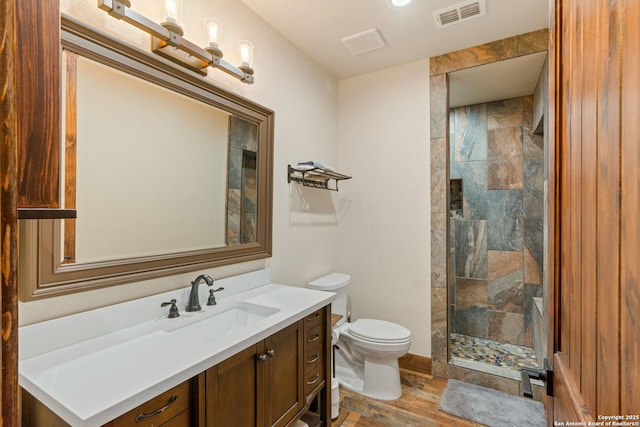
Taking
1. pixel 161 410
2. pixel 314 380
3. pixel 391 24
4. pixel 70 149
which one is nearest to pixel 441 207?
pixel 391 24

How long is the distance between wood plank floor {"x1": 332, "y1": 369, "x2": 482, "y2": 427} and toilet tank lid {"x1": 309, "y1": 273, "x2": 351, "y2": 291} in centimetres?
78

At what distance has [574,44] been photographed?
24.5 inches

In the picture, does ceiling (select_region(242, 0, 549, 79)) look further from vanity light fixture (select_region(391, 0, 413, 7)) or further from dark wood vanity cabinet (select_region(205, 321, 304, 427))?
dark wood vanity cabinet (select_region(205, 321, 304, 427))

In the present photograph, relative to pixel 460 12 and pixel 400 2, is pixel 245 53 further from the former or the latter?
pixel 460 12

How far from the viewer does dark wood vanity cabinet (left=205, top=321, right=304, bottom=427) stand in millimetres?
1047

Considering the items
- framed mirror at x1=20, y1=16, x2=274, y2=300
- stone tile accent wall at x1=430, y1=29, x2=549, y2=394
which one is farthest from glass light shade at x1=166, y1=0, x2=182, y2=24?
stone tile accent wall at x1=430, y1=29, x2=549, y2=394

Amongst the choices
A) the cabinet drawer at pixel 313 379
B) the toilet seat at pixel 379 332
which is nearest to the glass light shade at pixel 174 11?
the cabinet drawer at pixel 313 379

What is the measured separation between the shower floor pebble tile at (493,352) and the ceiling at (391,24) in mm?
2650

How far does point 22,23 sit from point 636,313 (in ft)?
3.85

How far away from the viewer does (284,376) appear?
137 centimetres

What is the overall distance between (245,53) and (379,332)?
6.89 feet

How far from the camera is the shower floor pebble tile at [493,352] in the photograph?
264cm

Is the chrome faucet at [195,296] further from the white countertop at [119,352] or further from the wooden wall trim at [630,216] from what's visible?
the wooden wall trim at [630,216]

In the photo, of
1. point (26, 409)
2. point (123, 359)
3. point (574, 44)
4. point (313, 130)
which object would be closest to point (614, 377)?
point (574, 44)
